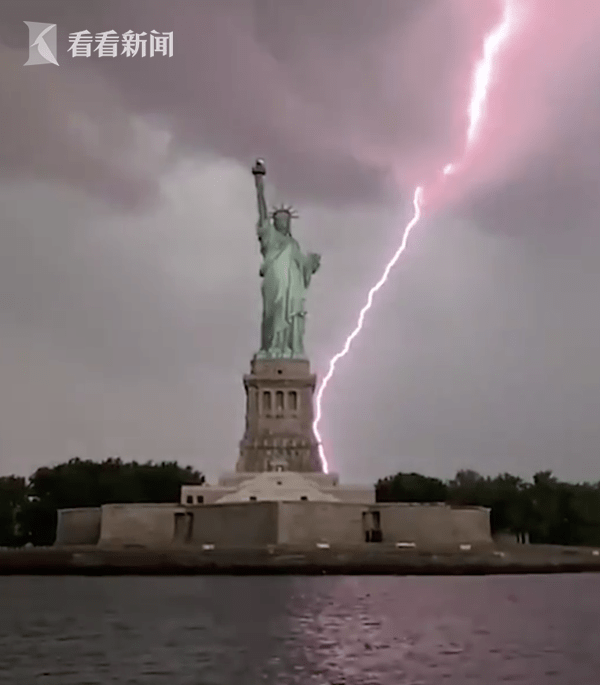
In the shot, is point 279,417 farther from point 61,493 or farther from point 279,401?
point 61,493

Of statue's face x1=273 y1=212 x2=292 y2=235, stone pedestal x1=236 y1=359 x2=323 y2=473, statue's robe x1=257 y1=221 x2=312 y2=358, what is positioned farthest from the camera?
statue's face x1=273 y1=212 x2=292 y2=235

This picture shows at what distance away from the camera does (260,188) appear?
6269 centimetres

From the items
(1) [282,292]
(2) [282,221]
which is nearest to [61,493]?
(1) [282,292]

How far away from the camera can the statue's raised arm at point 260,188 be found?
205 feet

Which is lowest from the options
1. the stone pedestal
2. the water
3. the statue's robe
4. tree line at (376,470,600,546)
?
the water

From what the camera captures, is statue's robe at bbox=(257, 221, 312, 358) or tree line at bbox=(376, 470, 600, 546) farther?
tree line at bbox=(376, 470, 600, 546)

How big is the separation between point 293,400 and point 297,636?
43598 mm

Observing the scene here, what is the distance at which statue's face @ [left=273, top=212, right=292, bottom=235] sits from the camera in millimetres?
62656

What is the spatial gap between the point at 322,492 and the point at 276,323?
13.6 metres

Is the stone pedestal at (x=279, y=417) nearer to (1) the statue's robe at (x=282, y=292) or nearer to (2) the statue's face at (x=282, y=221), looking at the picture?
(1) the statue's robe at (x=282, y=292)

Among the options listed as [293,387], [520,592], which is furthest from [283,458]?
[520,592]

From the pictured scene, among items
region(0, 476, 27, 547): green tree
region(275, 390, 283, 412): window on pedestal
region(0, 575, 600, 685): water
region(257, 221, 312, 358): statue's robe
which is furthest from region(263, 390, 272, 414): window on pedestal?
region(0, 575, 600, 685): water

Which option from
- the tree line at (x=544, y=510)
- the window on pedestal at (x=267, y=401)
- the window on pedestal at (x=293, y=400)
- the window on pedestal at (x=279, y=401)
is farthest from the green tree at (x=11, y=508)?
the tree line at (x=544, y=510)

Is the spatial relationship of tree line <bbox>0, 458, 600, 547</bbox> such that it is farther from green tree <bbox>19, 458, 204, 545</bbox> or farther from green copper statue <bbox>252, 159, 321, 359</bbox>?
green copper statue <bbox>252, 159, 321, 359</bbox>
